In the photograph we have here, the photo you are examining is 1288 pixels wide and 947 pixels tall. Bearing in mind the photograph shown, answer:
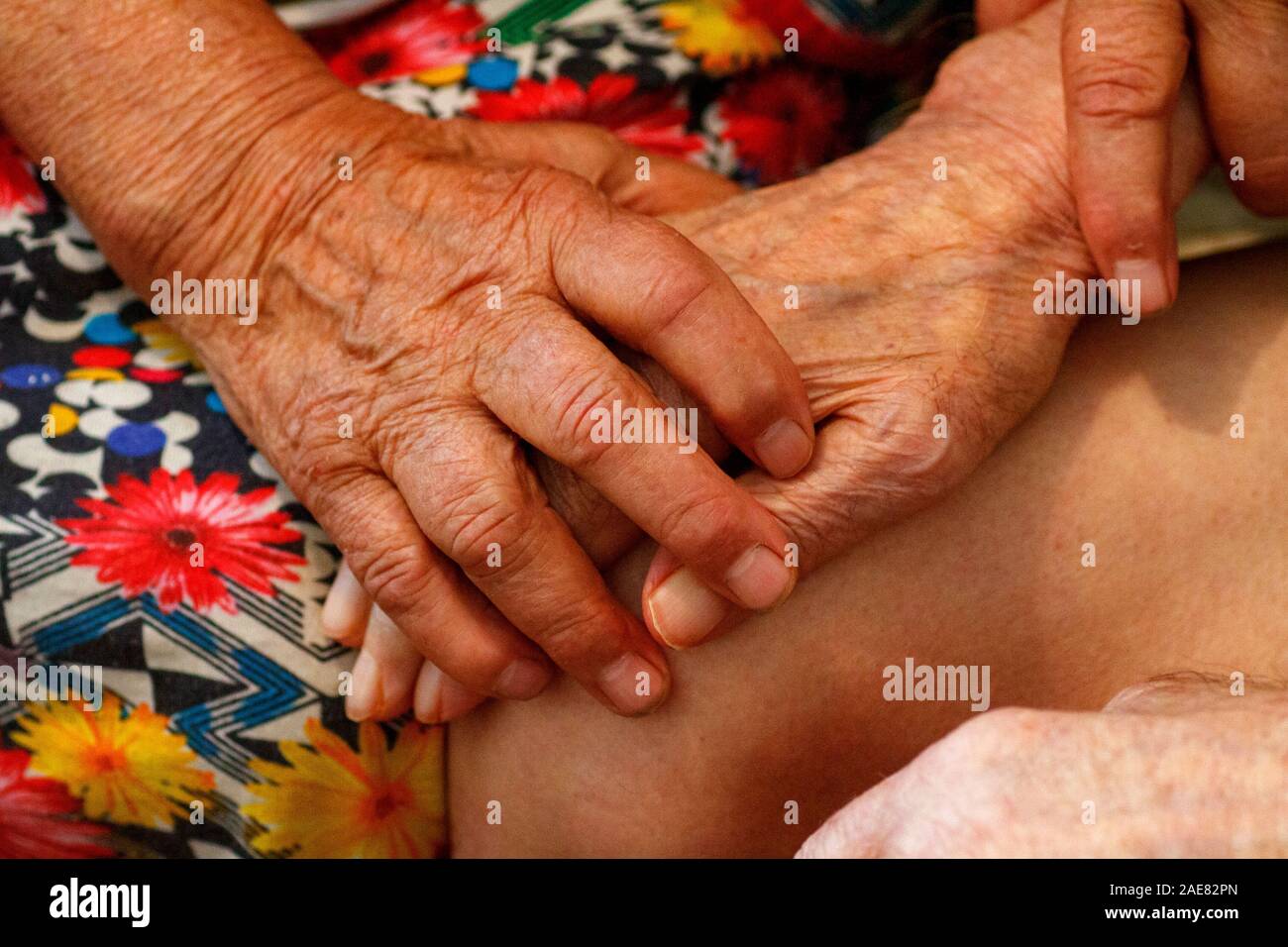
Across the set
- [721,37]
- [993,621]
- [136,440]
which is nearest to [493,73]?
[721,37]

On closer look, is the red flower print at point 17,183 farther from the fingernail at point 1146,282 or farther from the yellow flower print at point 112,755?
the fingernail at point 1146,282

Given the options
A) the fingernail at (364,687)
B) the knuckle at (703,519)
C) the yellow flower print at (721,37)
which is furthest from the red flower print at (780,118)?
the fingernail at (364,687)

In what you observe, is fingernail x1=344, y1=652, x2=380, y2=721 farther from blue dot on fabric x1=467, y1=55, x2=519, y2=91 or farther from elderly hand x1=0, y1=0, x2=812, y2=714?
blue dot on fabric x1=467, y1=55, x2=519, y2=91

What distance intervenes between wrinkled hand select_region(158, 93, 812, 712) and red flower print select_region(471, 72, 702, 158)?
0.59 feet

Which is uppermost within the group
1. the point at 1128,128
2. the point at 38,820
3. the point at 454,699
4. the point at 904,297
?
the point at 1128,128

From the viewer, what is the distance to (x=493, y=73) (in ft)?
3.67

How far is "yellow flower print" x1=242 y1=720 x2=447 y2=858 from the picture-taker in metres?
0.92

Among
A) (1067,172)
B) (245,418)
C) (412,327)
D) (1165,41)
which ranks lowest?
(245,418)

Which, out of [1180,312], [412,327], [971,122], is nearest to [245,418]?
[412,327]

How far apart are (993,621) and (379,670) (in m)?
0.46

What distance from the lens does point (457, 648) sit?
2.77 feet

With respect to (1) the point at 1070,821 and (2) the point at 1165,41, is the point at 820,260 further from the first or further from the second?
(1) the point at 1070,821

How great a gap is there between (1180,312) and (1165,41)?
0.67 ft

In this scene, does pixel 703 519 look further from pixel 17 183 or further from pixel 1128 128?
pixel 17 183
